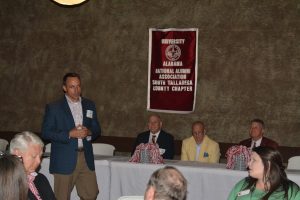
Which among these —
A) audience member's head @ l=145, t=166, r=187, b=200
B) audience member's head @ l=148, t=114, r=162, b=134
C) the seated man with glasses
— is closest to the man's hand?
the seated man with glasses

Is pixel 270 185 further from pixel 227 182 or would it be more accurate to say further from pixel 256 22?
pixel 256 22

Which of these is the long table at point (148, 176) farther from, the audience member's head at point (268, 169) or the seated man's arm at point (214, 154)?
the audience member's head at point (268, 169)

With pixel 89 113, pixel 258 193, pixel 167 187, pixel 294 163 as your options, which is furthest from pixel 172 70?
pixel 167 187

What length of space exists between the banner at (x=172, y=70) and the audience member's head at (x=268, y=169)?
4391 millimetres

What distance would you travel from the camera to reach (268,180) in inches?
135

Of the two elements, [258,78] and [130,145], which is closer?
[258,78]

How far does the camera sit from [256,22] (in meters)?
7.43

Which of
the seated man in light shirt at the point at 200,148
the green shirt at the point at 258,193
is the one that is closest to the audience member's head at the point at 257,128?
the seated man in light shirt at the point at 200,148

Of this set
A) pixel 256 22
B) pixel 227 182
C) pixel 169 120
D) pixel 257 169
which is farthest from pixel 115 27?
pixel 257 169

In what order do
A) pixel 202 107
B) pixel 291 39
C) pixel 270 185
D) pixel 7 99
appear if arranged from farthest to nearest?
pixel 7 99 → pixel 202 107 → pixel 291 39 → pixel 270 185

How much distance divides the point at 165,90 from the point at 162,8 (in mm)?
1260

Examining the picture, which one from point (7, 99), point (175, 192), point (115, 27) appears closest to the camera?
point (175, 192)

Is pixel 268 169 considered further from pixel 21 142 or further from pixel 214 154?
pixel 214 154

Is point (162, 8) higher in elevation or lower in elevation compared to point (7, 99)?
higher
